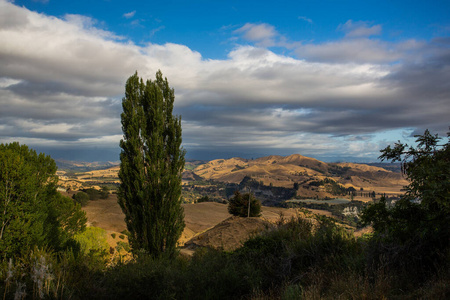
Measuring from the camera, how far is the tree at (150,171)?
1428cm

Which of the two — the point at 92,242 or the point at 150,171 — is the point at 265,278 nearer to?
the point at 150,171

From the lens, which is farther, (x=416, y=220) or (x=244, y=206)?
(x=244, y=206)

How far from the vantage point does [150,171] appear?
14.4 meters

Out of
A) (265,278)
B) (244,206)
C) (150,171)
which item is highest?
(150,171)

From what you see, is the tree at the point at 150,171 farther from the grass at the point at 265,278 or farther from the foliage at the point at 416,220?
the foliage at the point at 416,220

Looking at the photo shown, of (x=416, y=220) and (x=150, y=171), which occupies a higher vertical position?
(x=150, y=171)

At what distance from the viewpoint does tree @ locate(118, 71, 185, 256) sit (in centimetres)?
1428

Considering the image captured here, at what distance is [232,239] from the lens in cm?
2258

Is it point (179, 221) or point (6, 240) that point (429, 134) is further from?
point (6, 240)

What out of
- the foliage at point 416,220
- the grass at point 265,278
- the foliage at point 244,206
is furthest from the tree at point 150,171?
the foliage at point 244,206

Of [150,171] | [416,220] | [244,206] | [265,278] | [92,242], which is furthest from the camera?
[244,206]

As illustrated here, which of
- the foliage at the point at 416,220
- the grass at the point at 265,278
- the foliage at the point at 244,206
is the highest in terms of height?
the foliage at the point at 416,220

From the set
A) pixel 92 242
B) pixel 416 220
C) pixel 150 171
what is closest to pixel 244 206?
pixel 92 242

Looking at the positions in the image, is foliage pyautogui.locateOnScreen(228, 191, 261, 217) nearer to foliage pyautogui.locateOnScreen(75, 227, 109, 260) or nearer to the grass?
foliage pyautogui.locateOnScreen(75, 227, 109, 260)
